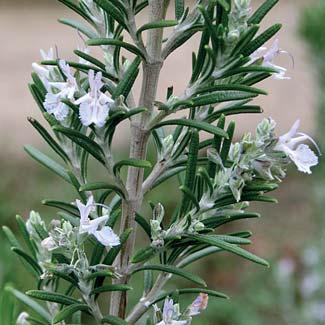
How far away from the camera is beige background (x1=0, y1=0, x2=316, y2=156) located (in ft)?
16.8

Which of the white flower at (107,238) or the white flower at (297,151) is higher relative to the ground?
the white flower at (297,151)

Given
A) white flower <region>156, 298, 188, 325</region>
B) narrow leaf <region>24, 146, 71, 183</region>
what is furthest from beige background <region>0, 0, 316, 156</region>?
white flower <region>156, 298, 188, 325</region>

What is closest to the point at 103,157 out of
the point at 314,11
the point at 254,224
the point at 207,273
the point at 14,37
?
the point at 314,11

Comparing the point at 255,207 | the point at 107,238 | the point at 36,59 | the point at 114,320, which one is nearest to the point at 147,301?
the point at 114,320

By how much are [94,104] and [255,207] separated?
333cm

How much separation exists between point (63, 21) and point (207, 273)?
8.49ft

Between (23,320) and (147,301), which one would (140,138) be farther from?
(23,320)

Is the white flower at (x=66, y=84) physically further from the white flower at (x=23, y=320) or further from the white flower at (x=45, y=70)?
the white flower at (x=23, y=320)

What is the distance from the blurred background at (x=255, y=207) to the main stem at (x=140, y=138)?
80 centimetres

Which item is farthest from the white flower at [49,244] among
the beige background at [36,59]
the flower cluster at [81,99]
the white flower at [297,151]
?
the beige background at [36,59]

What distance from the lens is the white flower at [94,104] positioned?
3.09ft

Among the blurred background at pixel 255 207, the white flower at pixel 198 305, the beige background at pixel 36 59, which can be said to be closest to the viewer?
the white flower at pixel 198 305

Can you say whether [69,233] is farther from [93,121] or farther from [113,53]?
[113,53]

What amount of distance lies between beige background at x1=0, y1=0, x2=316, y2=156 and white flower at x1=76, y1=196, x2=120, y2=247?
11.8ft
